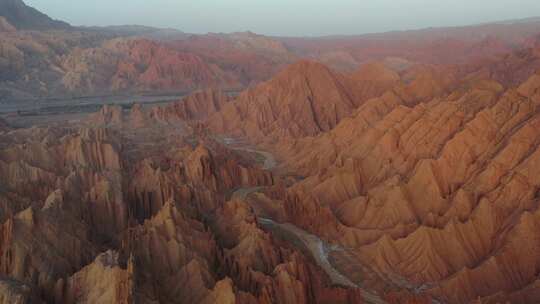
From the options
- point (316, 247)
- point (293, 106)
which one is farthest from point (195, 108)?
point (316, 247)

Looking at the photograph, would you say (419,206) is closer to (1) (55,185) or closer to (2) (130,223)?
(2) (130,223)

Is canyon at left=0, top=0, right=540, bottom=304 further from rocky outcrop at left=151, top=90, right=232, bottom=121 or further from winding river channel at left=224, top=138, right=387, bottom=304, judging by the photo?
rocky outcrop at left=151, top=90, right=232, bottom=121

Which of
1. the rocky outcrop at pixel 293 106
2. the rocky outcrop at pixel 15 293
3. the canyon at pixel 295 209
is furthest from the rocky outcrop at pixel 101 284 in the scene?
the rocky outcrop at pixel 293 106

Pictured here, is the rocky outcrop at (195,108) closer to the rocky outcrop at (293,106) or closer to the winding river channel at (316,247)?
the rocky outcrop at (293,106)

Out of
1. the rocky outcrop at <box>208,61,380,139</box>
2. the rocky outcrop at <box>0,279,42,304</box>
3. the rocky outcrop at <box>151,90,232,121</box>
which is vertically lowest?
the rocky outcrop at <box>151,90,232,121</box>

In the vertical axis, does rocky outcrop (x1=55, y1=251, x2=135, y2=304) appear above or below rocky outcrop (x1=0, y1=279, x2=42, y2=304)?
below

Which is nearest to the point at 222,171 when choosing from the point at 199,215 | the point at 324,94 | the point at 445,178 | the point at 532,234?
the point at 199,215

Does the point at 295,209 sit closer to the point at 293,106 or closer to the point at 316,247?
the point at 316,247

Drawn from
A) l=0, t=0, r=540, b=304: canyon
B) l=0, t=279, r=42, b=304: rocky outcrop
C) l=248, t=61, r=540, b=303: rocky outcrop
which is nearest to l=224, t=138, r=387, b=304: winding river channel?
l=0, t=0, r=540, b=304: canyon

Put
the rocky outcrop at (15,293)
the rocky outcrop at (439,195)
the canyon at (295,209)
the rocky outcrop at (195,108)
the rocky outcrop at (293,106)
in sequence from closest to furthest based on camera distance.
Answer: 1. the rocky outcrop at (15,293)
2. the canyon at (295,209)
3. the rocky outcrop at (439,195)
4. the rocky outcrop at (293,106)
5. the rocky outcrop at (195,108)

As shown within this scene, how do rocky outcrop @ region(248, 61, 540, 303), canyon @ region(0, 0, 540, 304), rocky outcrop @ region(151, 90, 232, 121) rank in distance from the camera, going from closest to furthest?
canyon @ region(0, 0, 540, 304)
rocky outcrop @ region(248, 61, 540, 303)
rocky outcrop @ region(151, 90, 232, 121)

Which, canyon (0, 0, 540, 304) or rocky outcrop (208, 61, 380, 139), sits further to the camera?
rocky outcrop (208, 61, 380, 139)
